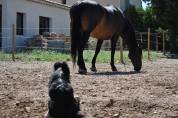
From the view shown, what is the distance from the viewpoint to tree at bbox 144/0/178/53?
28516 millimetres

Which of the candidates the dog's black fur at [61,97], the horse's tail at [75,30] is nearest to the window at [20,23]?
the horse's tail at [75,30]

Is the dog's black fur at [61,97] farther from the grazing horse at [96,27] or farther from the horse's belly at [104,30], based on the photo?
the horse's belly at [104,30]

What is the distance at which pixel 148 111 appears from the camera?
652 centimetres

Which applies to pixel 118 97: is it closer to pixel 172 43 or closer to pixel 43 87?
pixel 43 87

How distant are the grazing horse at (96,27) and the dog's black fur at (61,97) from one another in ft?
22.8

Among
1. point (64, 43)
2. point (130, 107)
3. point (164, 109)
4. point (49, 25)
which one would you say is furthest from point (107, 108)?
point (49, 25)

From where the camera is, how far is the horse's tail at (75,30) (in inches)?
451

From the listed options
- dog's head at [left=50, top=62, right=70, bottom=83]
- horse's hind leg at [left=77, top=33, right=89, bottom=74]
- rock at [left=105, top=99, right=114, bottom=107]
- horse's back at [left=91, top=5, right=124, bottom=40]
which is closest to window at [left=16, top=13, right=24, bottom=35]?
horse's back at [left=91, top=5, right=124, bottom=40]

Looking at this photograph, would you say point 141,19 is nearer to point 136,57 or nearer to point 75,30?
point 136,57

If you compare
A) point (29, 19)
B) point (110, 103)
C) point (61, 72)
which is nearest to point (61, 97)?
point (61, 72)

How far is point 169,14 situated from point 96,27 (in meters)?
16.9

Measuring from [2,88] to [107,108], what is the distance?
2481 millimetres

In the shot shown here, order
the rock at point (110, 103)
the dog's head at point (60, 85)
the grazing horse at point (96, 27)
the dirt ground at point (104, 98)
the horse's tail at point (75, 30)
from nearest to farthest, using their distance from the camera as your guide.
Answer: the dog's head at point (60, 85)
the dirt ground at point (104, 98)
the rock at point (110, 103)
the horse's tail at point (75, 30)
the grazing horse at point (96, 27)

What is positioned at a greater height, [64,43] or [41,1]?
[41,1]
